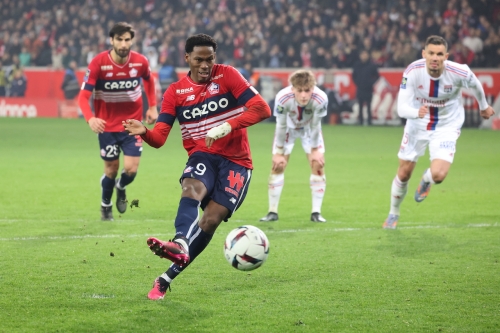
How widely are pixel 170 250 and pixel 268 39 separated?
76.6ft

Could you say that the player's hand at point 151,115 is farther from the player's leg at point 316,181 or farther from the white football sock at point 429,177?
the white football sock at point 429,177

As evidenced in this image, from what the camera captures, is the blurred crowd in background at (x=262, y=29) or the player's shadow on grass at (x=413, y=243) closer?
the player's shadow on grass at (x=413, y=243)

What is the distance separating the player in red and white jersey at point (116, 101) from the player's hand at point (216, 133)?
3.75m

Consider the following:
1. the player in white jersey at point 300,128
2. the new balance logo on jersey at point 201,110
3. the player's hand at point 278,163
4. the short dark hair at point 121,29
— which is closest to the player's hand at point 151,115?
the short dark hair at point 121,29

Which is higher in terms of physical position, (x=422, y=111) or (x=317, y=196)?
(x=422, y=111)

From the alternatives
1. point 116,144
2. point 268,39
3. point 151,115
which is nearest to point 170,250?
point 151,115

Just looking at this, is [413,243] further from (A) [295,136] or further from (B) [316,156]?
(A) [295,136]

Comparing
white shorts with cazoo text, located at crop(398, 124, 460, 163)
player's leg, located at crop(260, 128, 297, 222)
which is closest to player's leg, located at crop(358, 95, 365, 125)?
player's leg, located at crop(260, 128, 297, 222)

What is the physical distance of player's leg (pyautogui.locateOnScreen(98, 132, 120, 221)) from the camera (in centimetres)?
959

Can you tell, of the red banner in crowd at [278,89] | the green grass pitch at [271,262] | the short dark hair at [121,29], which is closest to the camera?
the green grass pitch at [271,262]

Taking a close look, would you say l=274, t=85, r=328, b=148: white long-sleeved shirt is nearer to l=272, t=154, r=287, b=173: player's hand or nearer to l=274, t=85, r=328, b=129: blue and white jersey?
l=274, t=85, r=328, b=129: blue and white jersey

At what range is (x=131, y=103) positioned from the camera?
983cm

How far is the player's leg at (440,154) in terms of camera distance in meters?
8.70

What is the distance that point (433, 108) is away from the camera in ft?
29.5
